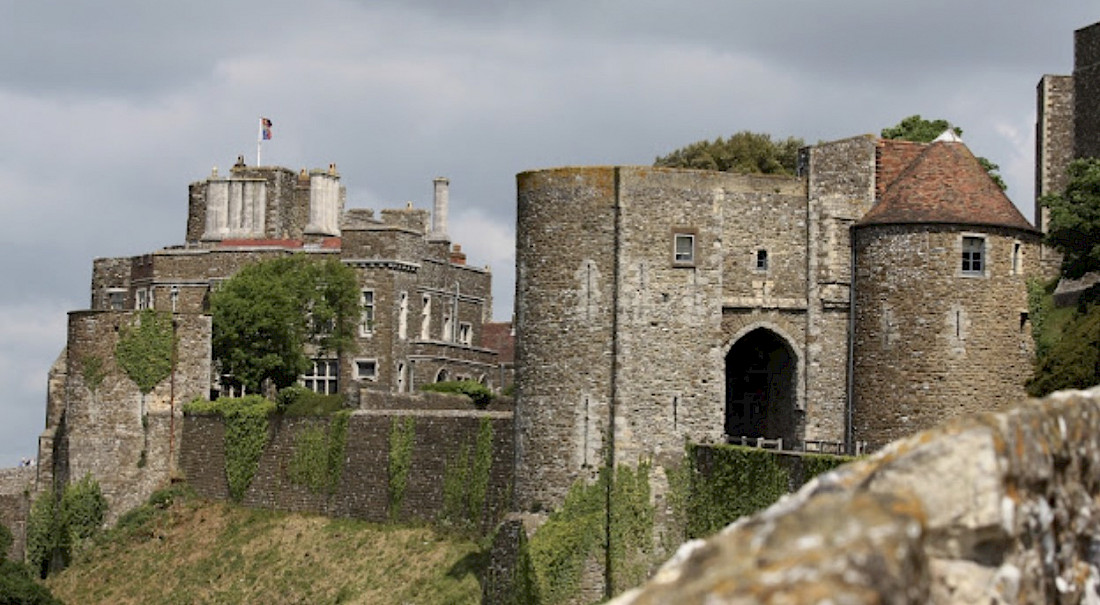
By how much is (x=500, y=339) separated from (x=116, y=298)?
14833 mm

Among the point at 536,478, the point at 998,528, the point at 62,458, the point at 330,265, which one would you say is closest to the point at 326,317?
the point at 330,265

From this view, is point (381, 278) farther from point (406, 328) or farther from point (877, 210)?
point (877, 210)

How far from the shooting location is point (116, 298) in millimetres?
75125

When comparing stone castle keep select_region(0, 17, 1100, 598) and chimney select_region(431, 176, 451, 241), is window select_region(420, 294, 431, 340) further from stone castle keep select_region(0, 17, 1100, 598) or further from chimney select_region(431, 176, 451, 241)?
stone castle keep select_region(0, 17, 1100, 598)

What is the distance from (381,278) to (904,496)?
60.1 m

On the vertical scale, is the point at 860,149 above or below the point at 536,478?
above

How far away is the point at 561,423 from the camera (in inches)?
1495

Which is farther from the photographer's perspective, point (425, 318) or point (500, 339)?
point (500, 339)

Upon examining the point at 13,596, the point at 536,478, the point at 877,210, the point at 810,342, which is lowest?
the point at 13,596

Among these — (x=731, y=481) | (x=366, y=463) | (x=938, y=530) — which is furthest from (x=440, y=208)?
(x=938, y=530)

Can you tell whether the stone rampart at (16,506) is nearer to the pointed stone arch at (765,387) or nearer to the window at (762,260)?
the pointed stone arch at (765,387)

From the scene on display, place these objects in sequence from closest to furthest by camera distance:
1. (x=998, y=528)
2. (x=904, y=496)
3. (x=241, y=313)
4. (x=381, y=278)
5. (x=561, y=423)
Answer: (x=904, y=496) < (x=998, y=528) < (x=561, y=423) < (x=241, y=313) < (x=381, y=278)

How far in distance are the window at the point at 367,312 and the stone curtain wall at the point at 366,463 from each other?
41.8 ft

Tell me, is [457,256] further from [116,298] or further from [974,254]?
[974,254]
